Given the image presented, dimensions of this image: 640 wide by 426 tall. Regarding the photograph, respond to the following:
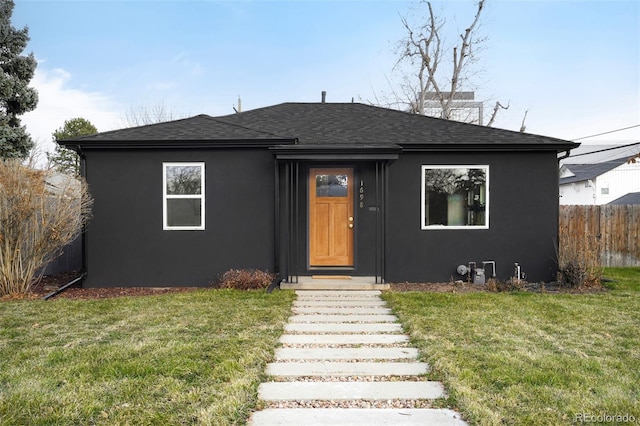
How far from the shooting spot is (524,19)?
1331cm

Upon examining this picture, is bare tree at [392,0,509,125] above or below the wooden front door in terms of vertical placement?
→ above

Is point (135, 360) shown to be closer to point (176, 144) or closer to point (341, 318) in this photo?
point (341, 318)

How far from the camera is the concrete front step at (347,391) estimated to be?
10.3 ft

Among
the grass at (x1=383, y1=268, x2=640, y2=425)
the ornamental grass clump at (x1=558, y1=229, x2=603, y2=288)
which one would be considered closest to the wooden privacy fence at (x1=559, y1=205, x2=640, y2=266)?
the ornamental grass clump at (x1=558, y1=229, x2=603, y2=288)

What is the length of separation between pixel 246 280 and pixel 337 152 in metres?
2.85

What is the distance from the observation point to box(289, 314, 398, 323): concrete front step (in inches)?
215

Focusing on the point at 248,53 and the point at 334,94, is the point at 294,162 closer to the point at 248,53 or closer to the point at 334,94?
the point at 248,53

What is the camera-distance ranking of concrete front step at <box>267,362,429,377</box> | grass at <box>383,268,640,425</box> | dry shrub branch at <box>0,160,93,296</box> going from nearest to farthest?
grass at <box>383,268,640,425</box> < concrete front step at <box>267,362,429,377</box> < dry shrub branch at <box>0,160,93,296</box>

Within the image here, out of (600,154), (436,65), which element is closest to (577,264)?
(436,65)

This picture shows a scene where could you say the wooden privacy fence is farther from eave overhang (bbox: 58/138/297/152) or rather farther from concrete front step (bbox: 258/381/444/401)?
concrete front step (bbox: 258/381/444/401)

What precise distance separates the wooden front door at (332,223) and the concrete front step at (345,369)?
15.1 ft

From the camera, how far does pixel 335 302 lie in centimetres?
656

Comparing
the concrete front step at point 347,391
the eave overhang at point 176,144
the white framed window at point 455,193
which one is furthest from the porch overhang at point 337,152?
the concrete front step at point 347,391

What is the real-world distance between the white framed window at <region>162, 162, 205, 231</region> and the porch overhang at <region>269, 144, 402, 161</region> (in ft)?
5.74
